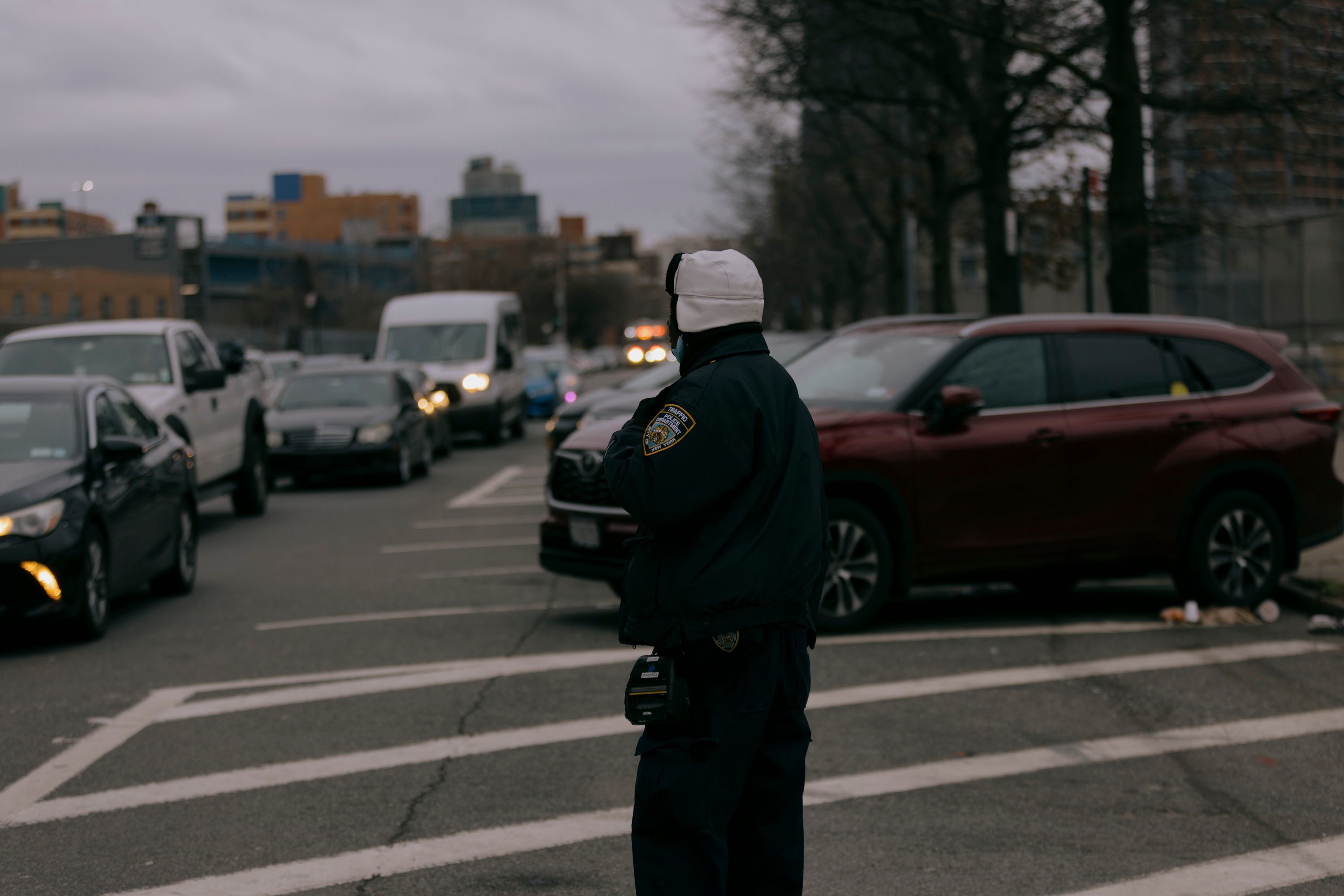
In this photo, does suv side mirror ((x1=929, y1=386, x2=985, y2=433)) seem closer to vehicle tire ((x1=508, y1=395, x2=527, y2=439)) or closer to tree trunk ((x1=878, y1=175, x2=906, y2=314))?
vehicle tire ((x1=508, y1=395, x2=527, y2=439))

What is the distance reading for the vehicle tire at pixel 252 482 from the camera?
16.7 meters

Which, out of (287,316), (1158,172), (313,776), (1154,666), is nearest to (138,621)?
(313,776)

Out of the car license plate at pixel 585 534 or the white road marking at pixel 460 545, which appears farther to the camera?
the white road marking at pixel 460 545

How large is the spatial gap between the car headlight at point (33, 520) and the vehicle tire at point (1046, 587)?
18.8 ft

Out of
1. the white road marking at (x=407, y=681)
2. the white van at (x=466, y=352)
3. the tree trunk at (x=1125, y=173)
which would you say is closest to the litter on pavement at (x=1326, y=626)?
the white road marking at (x=407, y=681)

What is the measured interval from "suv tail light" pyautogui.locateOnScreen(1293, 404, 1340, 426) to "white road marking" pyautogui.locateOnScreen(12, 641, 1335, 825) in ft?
5.77

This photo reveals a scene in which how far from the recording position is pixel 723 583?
343cm

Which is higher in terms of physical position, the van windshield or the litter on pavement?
the van windshield

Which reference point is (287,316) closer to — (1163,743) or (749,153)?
(749,153)

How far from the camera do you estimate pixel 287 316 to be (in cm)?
8256

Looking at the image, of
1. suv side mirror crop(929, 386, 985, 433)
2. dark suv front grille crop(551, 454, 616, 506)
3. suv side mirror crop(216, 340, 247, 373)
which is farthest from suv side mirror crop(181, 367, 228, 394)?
suv side mirror crop(929, 386, 985, 433)

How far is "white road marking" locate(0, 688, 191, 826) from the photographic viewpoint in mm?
5762

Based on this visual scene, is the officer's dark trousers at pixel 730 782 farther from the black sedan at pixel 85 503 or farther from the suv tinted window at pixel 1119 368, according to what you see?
the suv tinted window at pixel 1119 368

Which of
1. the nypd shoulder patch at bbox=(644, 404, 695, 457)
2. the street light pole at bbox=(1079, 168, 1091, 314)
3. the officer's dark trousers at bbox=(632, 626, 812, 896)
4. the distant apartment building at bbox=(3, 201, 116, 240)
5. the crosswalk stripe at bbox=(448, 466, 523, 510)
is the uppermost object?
the distant apartment building at bbox=(3, 201, 116, 240)
